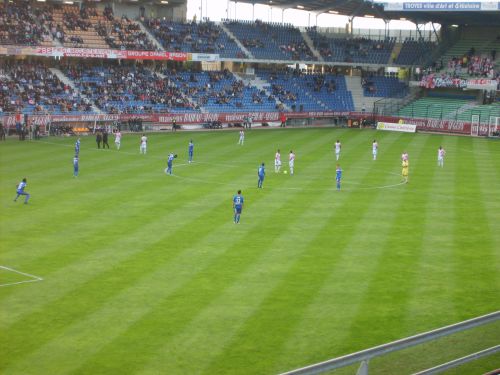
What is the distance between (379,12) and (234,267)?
7705 centimetres

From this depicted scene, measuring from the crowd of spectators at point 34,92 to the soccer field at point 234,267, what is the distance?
814 inches

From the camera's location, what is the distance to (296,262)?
25.1 m

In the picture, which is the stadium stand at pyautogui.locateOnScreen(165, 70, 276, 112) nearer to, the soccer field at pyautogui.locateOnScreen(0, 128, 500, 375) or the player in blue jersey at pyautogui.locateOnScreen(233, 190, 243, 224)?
the soccer field at pyautogui.locateOnScreen(0, 128, 500, 375)

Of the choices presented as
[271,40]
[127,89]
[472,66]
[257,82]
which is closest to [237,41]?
[271,40]

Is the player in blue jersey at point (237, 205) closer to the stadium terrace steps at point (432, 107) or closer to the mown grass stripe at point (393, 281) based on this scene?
the mown grass stripe at point (393, 281)

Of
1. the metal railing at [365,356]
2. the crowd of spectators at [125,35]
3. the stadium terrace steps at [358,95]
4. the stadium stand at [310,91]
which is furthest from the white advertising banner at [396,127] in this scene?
the metal railing at [365,356]

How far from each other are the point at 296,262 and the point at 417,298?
505cm

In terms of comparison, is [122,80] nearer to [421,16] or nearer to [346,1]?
[346,1]

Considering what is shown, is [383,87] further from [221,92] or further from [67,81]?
[67,81]

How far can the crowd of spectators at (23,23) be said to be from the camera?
7081 cm

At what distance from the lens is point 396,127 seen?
80.6 metres

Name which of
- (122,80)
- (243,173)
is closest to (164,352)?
(243,173)

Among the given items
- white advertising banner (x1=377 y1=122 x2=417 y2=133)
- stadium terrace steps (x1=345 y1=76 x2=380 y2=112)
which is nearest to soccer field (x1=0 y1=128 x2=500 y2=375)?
white advertising banner (x1=377 y1=122 x2=417 y2=133)

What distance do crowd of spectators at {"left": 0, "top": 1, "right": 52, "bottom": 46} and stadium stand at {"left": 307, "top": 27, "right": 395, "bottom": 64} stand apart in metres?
38.1
